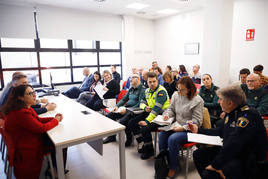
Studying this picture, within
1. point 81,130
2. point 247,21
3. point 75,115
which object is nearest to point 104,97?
point 75,115

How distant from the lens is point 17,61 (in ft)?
18.6

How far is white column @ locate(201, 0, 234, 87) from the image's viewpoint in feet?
14.3

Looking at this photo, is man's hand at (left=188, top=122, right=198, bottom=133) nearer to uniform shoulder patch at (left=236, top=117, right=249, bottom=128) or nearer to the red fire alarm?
uniform shoulder patch at (left=236, top=117, right=249, bottom=128)

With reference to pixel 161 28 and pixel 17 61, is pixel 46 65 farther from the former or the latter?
pixel 161 28

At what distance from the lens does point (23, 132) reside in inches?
67.2

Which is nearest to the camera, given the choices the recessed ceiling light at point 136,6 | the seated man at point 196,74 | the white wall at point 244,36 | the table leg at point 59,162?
the table leg at point 59,162

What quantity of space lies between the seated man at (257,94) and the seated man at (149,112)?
1.35 metres

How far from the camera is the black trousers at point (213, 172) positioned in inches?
56.0

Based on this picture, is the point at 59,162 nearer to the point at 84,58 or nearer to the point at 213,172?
the point at 213,172

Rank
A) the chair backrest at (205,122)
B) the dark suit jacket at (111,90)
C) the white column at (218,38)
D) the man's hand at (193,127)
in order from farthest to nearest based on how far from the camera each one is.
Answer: the white column at (218,38)
the dark suit jacket at (111,90)
the chair backrest at (205,122)
the man's hand at (193,127)

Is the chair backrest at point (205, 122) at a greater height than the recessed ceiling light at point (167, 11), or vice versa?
the recessed ceiling light at point (167, 11)

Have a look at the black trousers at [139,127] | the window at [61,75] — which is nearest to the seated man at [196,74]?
the black trousers at [139,127]

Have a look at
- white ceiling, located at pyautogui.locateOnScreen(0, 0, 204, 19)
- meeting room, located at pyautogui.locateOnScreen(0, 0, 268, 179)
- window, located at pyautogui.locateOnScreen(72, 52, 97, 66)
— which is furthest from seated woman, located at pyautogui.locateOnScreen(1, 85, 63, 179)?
window, located at pyautogui.locateOnScreen(72, 52, 97, 66)

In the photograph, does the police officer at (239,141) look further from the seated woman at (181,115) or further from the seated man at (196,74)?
the seated man at (196,74)
